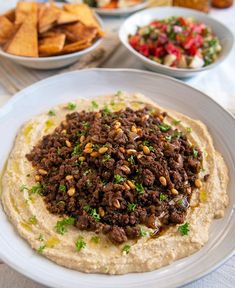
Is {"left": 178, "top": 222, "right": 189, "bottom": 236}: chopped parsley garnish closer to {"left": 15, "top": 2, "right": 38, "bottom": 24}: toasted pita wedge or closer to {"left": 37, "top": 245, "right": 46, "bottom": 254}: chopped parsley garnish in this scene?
{"left": 37, "top": 245, "right": 46, "bottom": 254}: chopped parsley garnish

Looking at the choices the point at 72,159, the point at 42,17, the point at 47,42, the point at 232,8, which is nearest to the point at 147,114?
the point at 72,159

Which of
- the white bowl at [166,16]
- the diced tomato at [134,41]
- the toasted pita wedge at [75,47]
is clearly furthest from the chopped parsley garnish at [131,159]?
the diced tomato at [134,41]

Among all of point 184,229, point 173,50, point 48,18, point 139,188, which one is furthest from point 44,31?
point 184,229

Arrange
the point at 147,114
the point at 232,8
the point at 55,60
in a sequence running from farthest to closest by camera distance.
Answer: the point at 232,8
the point at 55,60
the point at 147,114

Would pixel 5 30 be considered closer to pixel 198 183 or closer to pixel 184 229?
pixel 198 183

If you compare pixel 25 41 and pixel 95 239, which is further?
pixel 25 41

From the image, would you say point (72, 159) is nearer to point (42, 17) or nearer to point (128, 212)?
point (128, 212)

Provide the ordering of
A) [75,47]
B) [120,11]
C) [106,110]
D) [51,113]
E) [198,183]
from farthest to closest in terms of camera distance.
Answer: [120,11]
[75,47]
[51,113]
[106,110]
[198,183]
